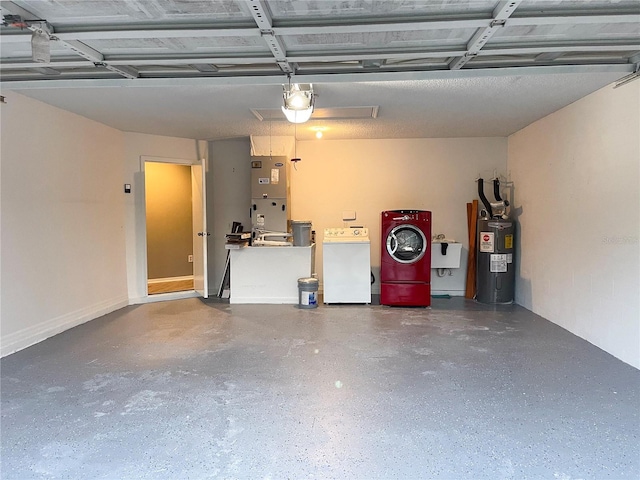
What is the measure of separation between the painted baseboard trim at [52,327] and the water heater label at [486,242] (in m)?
4.88

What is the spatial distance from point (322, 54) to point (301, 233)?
2863 millimetres

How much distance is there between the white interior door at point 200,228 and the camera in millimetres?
5473

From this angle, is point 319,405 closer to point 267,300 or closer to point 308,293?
point 308,293

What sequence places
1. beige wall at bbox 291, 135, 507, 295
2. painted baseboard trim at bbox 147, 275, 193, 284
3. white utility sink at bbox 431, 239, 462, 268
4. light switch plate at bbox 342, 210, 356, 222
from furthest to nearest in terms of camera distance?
painted baseboard trim at bbox 147, 275, 193, 284
light switch plate at bbox 342, 210, 356, 222
beige wall at bbox 291, 135, 507, 295
white utility sink at bbox 431, 239, 462, 268

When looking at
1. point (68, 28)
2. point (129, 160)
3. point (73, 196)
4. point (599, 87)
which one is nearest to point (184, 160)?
point (129, 160)

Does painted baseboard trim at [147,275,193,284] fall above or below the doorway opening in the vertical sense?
below

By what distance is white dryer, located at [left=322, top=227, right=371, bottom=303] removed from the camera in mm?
5105

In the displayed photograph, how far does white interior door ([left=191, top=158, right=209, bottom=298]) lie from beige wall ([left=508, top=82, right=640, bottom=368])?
4304mm

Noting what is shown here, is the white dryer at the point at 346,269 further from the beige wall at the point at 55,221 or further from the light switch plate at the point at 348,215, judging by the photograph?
the beige wall at the point at 55,221

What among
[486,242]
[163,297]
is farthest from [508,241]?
[163,297]

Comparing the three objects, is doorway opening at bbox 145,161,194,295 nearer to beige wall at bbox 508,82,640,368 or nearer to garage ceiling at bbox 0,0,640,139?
garage ceiling at bbox 0,0,640,139

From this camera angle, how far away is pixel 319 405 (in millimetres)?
2375

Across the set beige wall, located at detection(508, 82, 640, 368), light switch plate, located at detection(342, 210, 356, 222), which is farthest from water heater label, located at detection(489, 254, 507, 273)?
light switch plate, located at detection(342, 210, 356, 222)

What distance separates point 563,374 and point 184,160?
206 inches
